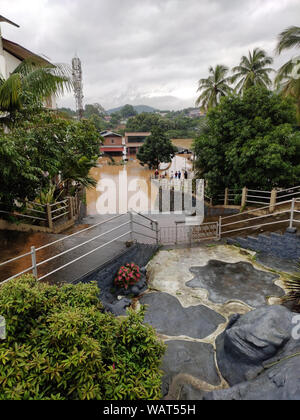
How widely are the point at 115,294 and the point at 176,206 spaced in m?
13.1

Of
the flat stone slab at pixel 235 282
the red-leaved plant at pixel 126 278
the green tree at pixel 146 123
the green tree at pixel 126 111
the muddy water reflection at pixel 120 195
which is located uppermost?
the green tree at pixel 126 111

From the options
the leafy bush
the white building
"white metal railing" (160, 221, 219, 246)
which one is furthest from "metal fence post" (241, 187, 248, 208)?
the leafy bush

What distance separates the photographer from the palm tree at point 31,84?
Result: 5.84 metres

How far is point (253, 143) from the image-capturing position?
11070 millimetres

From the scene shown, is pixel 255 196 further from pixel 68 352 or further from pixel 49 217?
pixel 68 352

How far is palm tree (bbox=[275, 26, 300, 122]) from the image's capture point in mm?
13766

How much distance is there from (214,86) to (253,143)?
53.8ft

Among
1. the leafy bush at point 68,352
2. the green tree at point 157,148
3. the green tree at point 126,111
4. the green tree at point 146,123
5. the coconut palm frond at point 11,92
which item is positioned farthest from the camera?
the green tree at point 126,111

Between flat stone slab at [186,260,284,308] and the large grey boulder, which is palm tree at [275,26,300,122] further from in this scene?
the large grey boulder

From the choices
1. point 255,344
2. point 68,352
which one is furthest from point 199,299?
point 68,352

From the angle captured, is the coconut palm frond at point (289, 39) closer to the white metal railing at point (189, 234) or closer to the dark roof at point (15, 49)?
the white metal railing at point (189, 234)

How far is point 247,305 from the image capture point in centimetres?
611

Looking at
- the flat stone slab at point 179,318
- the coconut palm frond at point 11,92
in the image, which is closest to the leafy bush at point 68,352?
the flat stone slab at point 179,318

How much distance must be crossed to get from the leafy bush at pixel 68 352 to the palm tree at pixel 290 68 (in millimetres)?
15404
